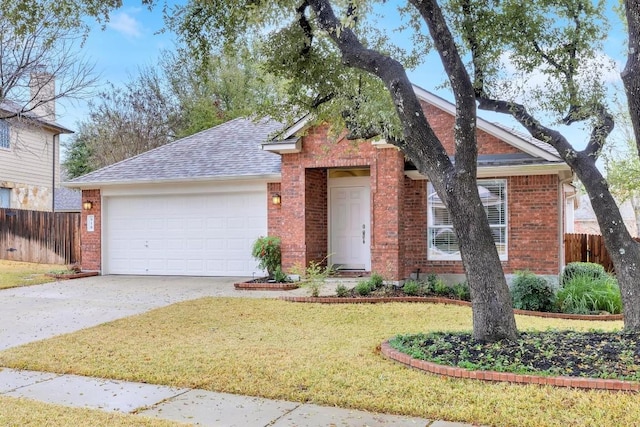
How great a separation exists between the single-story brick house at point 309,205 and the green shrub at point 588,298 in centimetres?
94

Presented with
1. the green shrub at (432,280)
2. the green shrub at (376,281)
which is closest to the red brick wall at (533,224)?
the green shrub at (432,280)

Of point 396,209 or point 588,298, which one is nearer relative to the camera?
point 588,298

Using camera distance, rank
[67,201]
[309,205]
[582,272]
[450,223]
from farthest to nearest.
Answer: [67,201] < [309,205] < [582,272] < [450,223]

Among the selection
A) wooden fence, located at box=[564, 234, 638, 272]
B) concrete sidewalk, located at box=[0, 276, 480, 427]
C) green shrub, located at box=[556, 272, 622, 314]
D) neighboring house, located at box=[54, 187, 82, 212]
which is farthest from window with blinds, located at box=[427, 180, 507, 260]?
neighboring house, located at box=[54, 187, 82, 212]

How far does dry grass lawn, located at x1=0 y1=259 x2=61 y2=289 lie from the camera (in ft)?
45.8

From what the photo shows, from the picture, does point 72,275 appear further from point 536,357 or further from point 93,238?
point 536,357

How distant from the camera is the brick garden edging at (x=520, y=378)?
15.9 feet

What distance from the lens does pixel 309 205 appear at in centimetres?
1352

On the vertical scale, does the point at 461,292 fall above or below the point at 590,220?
below

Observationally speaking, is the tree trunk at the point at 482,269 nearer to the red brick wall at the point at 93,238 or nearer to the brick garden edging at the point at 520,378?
the brick garden edging at the point at 520,378

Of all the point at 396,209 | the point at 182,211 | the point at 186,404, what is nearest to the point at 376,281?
the point at 396,209

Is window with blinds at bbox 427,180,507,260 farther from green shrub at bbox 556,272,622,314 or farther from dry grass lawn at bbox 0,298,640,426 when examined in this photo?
dry grass lawn at bbox 0,298,640,426

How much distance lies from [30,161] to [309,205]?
16448 millimetres

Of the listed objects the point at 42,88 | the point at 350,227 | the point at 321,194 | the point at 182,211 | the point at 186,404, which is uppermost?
the point at 42,88
